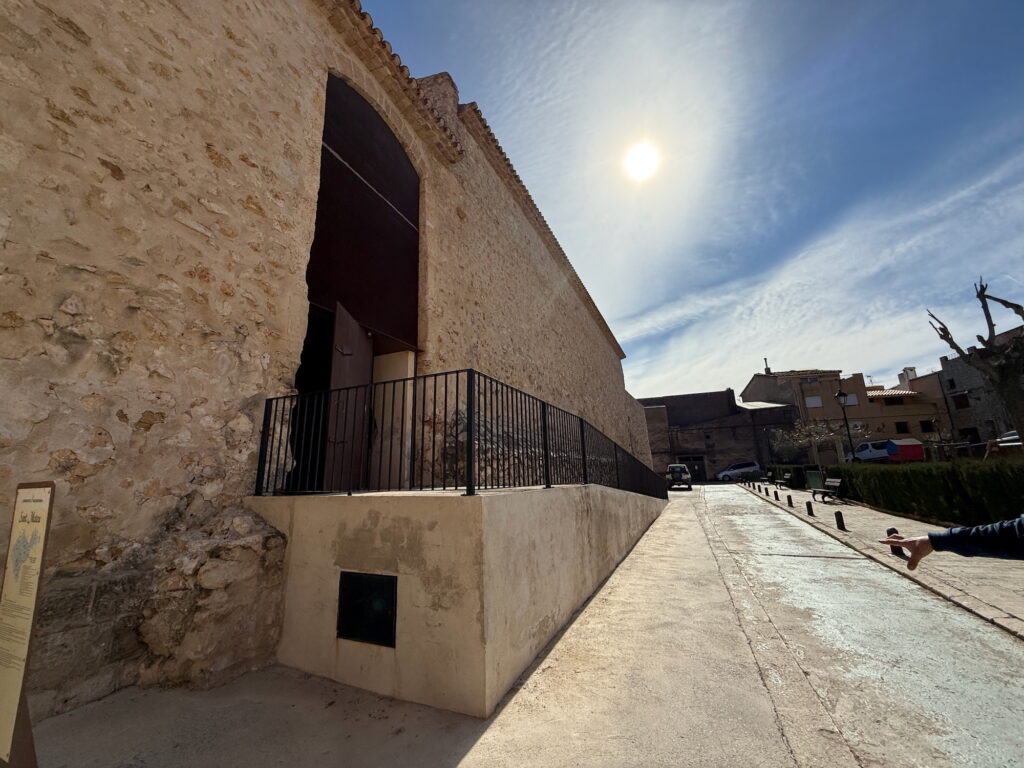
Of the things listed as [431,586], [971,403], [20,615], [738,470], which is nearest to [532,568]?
[431,586]

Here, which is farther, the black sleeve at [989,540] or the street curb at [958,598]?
the street curb at [958,598]

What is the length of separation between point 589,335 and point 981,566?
46.8 ft

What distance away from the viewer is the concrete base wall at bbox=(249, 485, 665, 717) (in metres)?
2.52

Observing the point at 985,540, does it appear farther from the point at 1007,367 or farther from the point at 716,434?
the point at 716,434

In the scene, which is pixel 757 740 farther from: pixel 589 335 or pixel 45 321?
pixel 589 335

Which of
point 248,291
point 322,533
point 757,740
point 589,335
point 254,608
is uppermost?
point 589,335

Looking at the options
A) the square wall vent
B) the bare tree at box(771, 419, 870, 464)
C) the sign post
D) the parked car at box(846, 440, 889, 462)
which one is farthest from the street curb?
the bare tree at box(771, 419, 870, 464)

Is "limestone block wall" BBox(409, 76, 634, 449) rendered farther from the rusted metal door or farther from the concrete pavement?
the concrete pavement

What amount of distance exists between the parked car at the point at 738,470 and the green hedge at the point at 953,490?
2211 centimetres

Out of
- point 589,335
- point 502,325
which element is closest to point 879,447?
point 589,335

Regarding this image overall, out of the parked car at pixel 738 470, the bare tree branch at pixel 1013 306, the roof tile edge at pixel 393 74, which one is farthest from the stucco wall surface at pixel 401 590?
the parked car at pixel 738 470

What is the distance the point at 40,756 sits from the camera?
201 centimetres

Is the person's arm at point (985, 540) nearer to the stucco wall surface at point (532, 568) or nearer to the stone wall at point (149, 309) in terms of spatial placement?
the stucco wall surface at point (532, 568)

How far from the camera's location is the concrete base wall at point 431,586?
252cm
